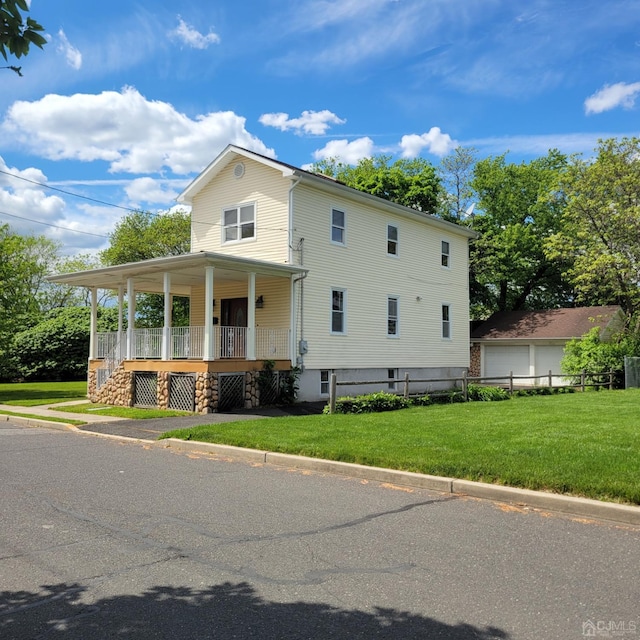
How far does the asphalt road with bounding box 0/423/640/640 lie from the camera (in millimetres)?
3932

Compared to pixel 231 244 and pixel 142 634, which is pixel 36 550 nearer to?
pixel 142 634

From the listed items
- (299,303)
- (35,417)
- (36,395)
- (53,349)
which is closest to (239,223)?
(299,303)

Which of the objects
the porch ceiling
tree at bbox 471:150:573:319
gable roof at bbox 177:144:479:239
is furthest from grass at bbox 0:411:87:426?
tree at bbox 471:150:573:319

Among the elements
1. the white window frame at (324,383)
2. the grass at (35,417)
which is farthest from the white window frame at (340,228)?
the grass at (35,417)

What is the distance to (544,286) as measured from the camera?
42.8 metres

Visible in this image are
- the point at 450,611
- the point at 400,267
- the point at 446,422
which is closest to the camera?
the point at 450,611

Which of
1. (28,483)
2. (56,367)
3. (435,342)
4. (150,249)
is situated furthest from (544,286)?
(28,483)

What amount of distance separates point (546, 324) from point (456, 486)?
27.5m

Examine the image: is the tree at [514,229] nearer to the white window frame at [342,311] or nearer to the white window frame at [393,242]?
the white window frame at [393,242]

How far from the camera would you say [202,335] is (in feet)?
62.3

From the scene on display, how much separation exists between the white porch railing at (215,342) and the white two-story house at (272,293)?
3 cm

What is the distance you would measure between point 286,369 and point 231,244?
5326mm

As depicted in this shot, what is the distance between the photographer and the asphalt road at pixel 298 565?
3932 millimetres

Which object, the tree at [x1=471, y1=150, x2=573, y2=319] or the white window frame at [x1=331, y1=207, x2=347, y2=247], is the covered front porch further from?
the tree at [x1=471, y1=150, x2=573, y2=319]
